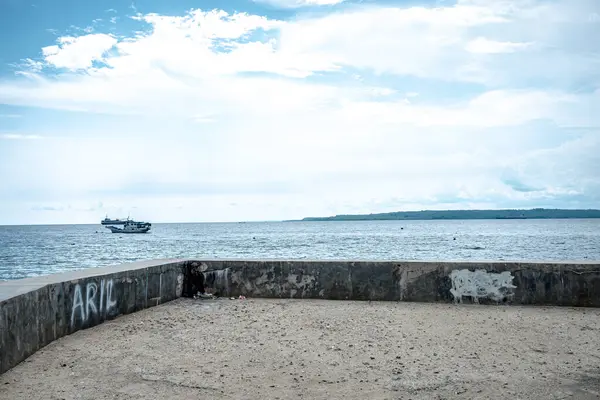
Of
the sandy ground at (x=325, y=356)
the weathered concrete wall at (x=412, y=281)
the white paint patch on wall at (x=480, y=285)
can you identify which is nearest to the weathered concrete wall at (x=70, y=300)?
the sandy ground at (x=325, y=356)

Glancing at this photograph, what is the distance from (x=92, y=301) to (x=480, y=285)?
5.07 meters

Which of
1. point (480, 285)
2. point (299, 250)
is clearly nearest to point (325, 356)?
point (480, 285)

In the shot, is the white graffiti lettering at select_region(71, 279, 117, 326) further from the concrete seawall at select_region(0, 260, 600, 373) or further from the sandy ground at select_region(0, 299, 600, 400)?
the sandy ground at select_region(0, 299, 600, 400)

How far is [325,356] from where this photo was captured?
5.11 metres

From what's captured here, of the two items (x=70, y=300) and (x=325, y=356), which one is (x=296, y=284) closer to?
(x=325, y=356)

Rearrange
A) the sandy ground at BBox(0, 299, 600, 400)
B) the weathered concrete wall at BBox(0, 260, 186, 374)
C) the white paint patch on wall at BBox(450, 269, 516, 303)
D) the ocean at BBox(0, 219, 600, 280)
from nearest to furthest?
1. the sandy ground at BBox(0, 299, 600, 400)
2. the weathered concrete wall at BBox(0, 260, 186, 374)
3. the white paint patch on wall at BBox(450, 269, 516, 303)
4. the ocean at BBox(0, 219, 600, 280)

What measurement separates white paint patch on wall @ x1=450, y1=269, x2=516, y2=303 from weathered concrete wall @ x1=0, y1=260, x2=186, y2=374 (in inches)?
162

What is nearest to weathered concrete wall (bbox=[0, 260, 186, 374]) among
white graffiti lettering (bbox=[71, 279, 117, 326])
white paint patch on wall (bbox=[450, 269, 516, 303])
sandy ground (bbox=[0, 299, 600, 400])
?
white graffiti lettering (bbox=[71, 279, 117, 326])

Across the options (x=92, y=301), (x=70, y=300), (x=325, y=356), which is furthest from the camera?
(x=92, y=301)

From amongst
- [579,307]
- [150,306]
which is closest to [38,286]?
[150,306]

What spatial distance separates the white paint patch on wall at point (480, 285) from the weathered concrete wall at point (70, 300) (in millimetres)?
4119

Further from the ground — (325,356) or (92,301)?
(92,301)

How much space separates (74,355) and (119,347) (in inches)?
17.6

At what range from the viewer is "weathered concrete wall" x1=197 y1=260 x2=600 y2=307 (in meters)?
7.32
